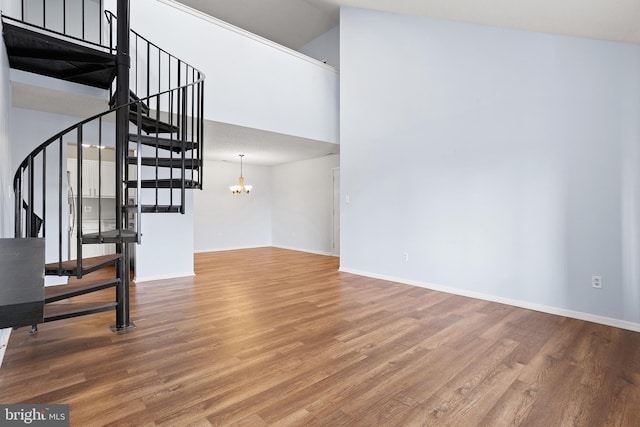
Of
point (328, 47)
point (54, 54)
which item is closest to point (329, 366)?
point (54, 54)

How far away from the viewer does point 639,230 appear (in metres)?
3.03

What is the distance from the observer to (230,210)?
28.0 ft

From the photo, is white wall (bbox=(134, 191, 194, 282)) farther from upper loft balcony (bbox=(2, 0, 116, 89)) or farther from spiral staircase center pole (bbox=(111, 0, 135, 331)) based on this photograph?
upper loft balcony (bbox=(2, 0, 116, 89))

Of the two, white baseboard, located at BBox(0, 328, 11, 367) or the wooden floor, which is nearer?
the wooden floor

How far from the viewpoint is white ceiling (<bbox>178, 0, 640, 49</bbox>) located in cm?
274

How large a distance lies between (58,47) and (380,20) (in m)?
4.32

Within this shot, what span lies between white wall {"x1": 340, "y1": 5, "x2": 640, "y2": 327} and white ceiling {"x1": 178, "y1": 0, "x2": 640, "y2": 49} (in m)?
0.19

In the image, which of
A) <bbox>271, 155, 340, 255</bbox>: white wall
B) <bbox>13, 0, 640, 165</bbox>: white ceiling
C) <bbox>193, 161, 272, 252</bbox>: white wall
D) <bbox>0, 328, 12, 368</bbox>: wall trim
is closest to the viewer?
<bbox>0, 328, 12, 368</bbox>: wall trim

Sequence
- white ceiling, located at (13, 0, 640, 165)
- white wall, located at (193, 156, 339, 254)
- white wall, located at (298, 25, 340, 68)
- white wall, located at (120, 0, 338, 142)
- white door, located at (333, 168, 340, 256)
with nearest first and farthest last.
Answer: white ceiling, located at (13, 0, 640, 165) → white wall, located at (120, 0, 338, 142) → white wall, located at (298, 25, 340, 68) → white door, located at (333, 168, 340, 256) → white wall, located at (193, 156, 339, 254)

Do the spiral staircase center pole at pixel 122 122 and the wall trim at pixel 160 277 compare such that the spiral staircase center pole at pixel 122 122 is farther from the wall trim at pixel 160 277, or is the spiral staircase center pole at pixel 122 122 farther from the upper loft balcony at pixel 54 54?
the wall trim at pixel 160 277

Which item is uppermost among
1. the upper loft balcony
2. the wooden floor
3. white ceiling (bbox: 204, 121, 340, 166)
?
the upper loft balcony

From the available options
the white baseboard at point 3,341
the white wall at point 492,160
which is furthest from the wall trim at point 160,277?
the white wall at point 492,160

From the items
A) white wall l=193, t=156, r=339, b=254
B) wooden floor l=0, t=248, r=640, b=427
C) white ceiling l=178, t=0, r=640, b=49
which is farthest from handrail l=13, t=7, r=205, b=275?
white wall l=193, t=156, r=339, b=254

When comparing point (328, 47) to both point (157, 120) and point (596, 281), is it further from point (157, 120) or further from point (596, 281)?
point (596, 281)
